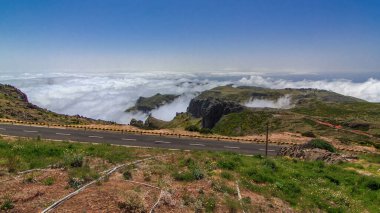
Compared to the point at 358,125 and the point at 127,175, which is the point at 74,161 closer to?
the point at 127,175

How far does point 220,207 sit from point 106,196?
213 inches

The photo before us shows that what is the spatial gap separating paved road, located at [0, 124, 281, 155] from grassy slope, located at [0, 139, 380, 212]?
59.9ft

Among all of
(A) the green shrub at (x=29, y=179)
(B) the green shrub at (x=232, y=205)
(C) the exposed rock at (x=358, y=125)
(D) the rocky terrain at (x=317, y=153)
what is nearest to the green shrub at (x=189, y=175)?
(B) the green shrub at (x=232, y=205)

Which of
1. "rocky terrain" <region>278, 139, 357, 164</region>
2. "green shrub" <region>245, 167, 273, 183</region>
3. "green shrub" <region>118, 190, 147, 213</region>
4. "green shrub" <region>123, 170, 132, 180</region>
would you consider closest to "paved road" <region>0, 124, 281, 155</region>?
"rocky terrain" <region>278, 139, 357, 164</region>

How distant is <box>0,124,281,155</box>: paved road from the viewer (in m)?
42.8

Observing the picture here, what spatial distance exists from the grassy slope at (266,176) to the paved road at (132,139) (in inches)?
719

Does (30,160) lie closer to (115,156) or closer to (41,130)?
(115,156)

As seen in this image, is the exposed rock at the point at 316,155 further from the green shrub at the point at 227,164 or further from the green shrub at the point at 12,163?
the green shrub at the point at 12,163

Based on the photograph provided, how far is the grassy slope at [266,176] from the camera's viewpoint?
18.2 metres

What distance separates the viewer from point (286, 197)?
18281 millimetres

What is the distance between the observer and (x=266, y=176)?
20953 millimetres

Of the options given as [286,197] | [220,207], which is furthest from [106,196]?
[286,197]

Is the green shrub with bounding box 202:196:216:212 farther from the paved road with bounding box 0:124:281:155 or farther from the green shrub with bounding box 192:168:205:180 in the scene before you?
the paved road with bounding box 0:124:281:155

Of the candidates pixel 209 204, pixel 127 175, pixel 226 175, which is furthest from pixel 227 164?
pixel 127 175
